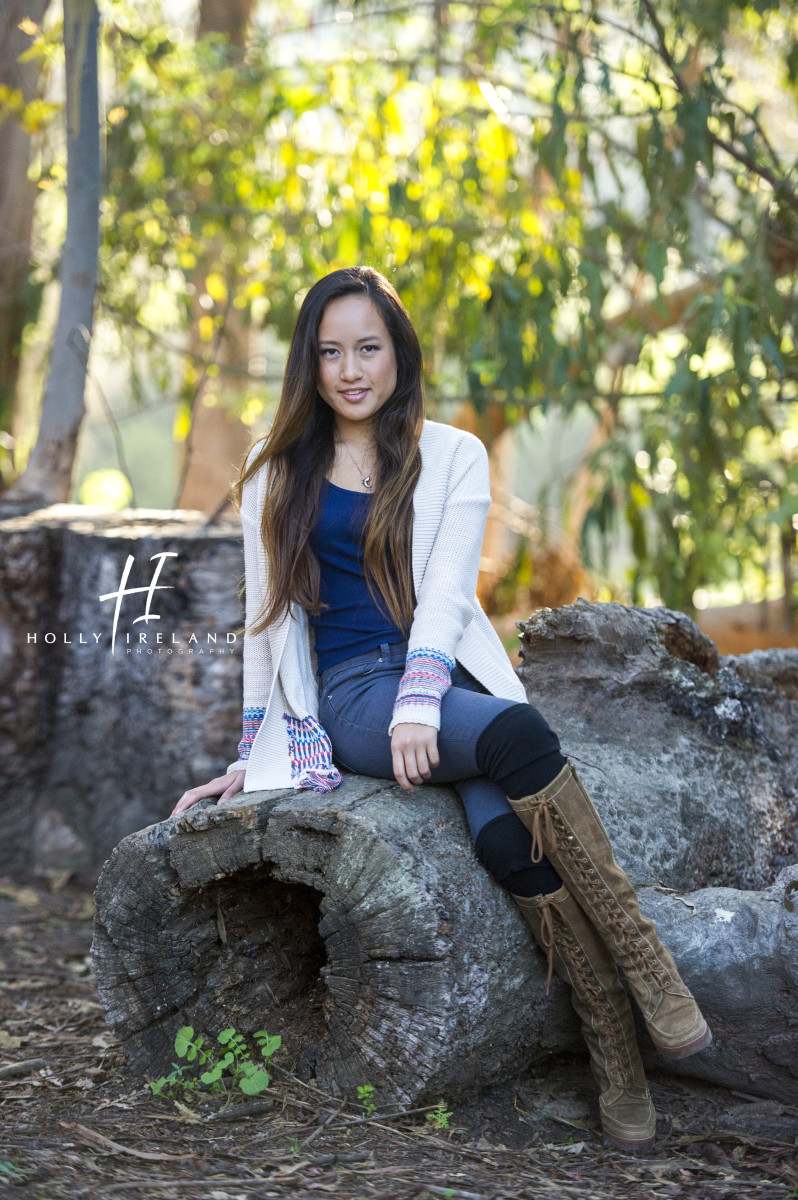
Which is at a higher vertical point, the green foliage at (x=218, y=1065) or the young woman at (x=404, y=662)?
the young woman at (x=404, y=662)

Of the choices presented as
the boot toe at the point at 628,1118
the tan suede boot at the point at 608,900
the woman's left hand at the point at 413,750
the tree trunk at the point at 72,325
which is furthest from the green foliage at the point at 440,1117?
the tree trunk at the point at 72,325

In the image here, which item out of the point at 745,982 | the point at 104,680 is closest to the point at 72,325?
the point at 104,680

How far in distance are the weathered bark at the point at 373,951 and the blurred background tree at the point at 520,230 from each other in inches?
94.9

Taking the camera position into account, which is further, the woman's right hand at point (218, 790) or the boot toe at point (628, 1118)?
the woman's right hand at point (218, 790)

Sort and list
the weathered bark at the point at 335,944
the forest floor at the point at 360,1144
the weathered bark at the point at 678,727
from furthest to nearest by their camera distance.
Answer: the weathered bark at the point at 678,727 → the weathered bark at the point at 335,944 → the forest floor at the point at 360,1144

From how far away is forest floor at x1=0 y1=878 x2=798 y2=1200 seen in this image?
1671 mm

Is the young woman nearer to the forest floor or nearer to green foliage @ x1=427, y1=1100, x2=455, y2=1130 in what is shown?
the forest floor

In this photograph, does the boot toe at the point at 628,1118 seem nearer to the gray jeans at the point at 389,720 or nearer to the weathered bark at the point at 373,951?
the weathered bark at the point at 373,951

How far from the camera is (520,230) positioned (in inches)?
208

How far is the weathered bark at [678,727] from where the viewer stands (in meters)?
2.44

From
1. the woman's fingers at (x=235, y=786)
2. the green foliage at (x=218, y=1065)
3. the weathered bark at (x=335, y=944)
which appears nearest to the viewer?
the weathered bark at (x=335, y=944)

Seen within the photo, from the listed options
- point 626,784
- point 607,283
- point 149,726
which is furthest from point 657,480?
point 626,784

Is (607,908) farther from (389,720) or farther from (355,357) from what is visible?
(355,357)

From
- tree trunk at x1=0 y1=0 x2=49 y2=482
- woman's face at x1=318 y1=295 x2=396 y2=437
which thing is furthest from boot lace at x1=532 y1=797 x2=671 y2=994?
tree trunk at x1=0 y1=0 x2=49 y2=482
